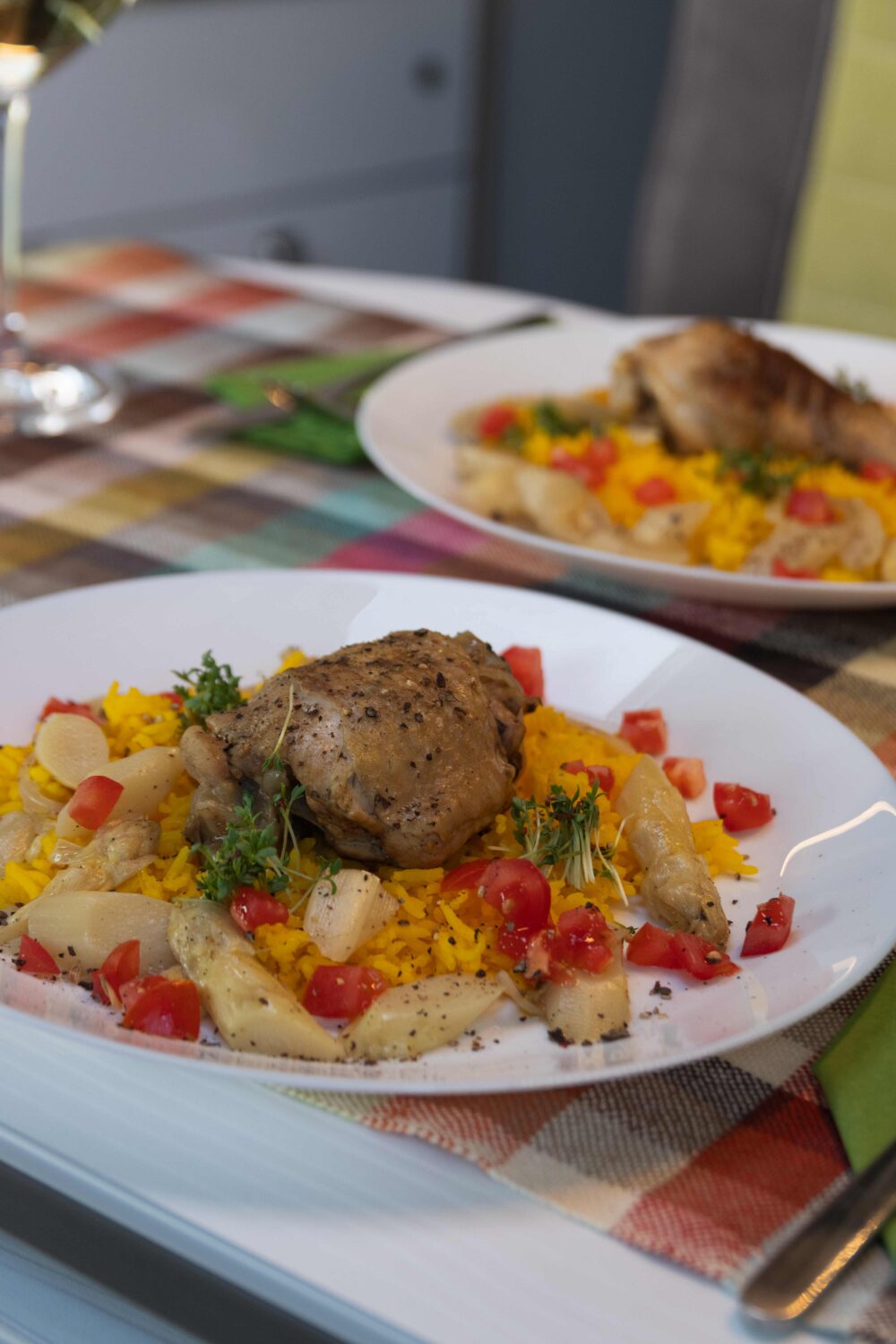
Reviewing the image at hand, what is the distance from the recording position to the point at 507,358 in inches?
123

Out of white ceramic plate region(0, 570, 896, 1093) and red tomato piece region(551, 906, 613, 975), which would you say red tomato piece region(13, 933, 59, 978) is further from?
red tomato piece region(551, 906, 613, 975)

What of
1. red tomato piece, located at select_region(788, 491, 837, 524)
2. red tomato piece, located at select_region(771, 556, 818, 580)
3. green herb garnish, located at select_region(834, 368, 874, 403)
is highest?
green herb garnish, located at select_region(834, 368, 874, 403)

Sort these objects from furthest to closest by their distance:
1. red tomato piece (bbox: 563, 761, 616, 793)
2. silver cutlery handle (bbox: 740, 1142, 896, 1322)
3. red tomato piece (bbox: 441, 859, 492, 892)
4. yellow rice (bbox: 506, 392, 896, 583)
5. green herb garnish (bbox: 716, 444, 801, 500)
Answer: green herb garnish (bbox: 716, 444, 801, 500) → yellow rice (bbox: 506, 392, 896, 583) → red tomato piece (bbox: 563, 761, 616, 793) → red tomato piece (bbox: 441, 859, 492, 892) → silver cutlery handle (bbox: 740, 1142, 896, 1322)

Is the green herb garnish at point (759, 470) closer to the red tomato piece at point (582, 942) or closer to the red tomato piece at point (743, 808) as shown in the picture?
the red tomato piece at point (743, 808)

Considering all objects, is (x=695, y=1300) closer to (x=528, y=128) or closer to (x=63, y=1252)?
(x=63, y=1252)

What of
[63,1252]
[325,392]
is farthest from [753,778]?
[325,392]

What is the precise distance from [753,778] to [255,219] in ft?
20.1

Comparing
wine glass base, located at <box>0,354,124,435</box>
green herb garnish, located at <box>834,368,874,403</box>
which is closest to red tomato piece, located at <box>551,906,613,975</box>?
green herb garnish, located at <box>834,368,874,403</box>

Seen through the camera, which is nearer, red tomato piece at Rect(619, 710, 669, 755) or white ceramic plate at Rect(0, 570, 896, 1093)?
white ceramic plate at Rect(0, 570, 896, 1093)

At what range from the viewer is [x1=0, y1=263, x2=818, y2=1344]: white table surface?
45.0 inches

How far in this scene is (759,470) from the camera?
250 cm

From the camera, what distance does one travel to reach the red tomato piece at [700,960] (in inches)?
54.2

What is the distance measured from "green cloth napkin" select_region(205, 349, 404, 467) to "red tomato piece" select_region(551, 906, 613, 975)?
1.58 metres

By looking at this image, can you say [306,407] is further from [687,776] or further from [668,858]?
[668,858]
